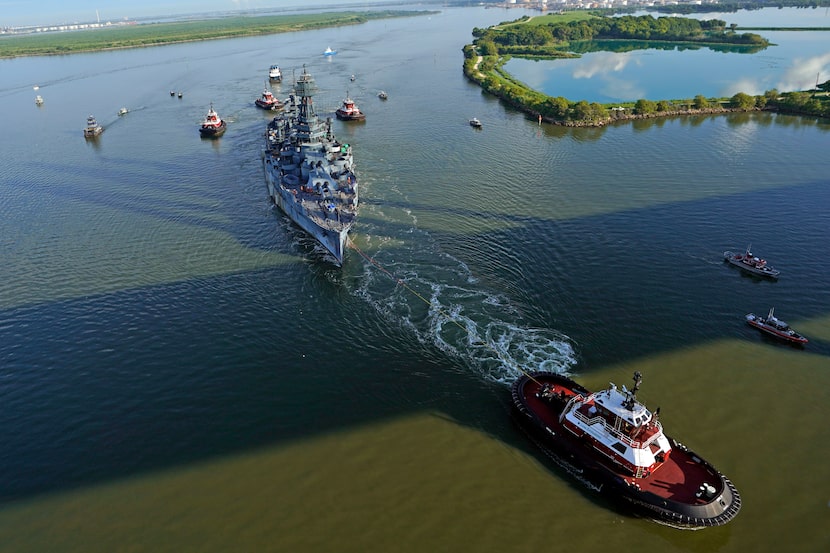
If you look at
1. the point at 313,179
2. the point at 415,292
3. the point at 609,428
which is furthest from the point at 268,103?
the point at 609,428

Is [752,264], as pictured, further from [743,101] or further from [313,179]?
[743,101]

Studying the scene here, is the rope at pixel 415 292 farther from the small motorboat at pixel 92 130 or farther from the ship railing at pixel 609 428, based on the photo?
the small motorboat at pixel 92 130

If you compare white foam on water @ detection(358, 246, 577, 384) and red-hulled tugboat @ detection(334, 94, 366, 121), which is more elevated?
red-hulled tugboat @ detection(334, 94, 366, 121)

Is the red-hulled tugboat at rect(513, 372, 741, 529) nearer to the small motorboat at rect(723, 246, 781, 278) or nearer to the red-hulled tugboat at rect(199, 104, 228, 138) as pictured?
the small motorboat at rect(723, 246, 781, 278)

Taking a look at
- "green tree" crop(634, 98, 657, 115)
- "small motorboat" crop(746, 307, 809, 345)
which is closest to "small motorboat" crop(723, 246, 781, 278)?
"small motorboat" crop(746, 307, 809, 345)

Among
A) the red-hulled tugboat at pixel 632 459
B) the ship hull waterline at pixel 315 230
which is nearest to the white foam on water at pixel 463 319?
the ship hull waterline at pixel 315 230

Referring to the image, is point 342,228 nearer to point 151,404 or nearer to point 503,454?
point 151,404
